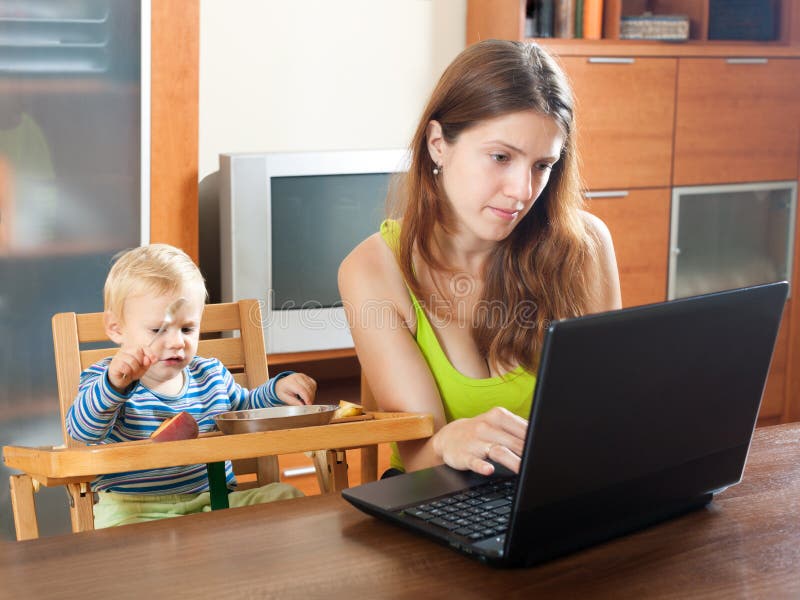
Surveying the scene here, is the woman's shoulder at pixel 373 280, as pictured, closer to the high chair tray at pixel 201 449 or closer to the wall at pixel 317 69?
the high chair tray at pixel 201 449

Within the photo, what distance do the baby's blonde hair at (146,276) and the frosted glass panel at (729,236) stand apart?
2.52m

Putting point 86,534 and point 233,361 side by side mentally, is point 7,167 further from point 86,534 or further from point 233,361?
point 86,534

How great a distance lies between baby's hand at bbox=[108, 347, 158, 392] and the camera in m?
1.48

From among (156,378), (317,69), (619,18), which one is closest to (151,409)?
(156,378)

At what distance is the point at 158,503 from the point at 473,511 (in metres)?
0.83

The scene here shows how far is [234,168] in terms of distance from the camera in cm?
301

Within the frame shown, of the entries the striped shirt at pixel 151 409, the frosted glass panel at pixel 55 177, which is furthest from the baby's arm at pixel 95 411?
the frosted glass panel at pixel 55 177

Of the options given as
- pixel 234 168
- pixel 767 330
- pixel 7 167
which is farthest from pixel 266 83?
pixel 767 330

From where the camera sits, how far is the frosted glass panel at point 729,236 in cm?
393

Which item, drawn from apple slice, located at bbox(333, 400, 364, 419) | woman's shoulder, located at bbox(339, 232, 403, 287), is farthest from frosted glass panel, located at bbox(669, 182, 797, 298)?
apple slice, located at bbox(333, 400, 364, 419)

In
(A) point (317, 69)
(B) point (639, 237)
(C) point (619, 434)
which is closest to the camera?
(C) point (619, 434)

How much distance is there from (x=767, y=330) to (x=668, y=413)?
151 millimetres

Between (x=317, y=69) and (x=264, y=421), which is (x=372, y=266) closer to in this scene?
(x=264, y=421)

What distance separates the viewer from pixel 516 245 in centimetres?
183
